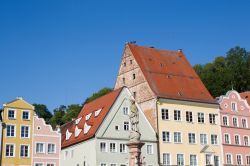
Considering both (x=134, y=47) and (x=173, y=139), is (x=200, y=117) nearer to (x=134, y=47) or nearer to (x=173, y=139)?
(x=173, y=139)

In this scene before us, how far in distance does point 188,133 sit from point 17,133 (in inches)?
868

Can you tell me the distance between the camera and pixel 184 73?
236ft

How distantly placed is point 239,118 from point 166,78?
12038mm

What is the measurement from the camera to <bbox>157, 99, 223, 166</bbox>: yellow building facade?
6275cm

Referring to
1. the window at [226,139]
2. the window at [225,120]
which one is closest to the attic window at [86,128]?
the window at [226,139]

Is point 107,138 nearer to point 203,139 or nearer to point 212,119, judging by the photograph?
point 203,139

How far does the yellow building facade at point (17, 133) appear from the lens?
56.5 meters

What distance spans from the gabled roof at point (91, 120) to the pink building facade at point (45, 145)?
284 centimetres

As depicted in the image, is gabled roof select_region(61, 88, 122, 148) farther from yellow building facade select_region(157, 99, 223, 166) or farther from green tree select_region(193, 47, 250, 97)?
green tree select_region(193, 47, 250, 97)

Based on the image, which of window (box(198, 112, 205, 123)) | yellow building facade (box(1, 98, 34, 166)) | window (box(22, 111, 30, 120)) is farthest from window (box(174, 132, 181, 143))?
window (box(22, 111, 30, 120))

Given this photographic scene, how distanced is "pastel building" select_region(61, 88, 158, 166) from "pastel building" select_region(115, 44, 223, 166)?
209 cm

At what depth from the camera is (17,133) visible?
2266 inches

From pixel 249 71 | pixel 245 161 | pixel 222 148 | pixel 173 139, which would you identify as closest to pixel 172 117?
pixel 173 139

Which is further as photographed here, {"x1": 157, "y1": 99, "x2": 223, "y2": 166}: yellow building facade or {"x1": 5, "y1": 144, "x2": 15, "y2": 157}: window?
{"x1": 157, "y1": 99, "x2": 223, "y2": 166}: yellow building facade
